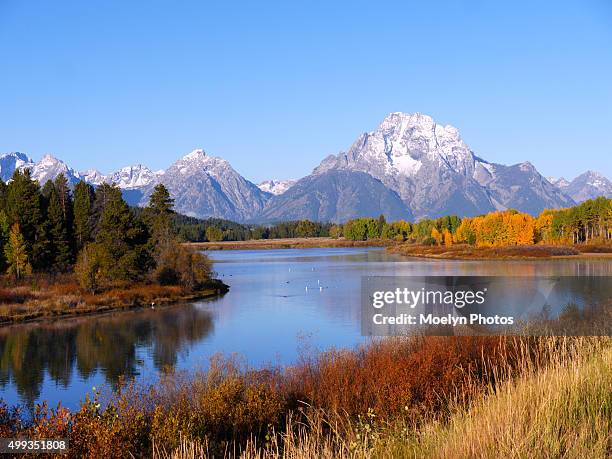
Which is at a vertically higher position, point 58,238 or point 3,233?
point 3,233

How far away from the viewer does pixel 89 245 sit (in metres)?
54.1

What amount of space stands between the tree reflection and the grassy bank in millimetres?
10433

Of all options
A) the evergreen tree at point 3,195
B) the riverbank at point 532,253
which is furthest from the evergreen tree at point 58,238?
the riverbank at point 532,253

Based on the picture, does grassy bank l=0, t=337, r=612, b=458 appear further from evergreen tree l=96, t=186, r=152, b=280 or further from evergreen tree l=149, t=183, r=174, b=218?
evergreen tree l=149, t=183, r=174, b=218

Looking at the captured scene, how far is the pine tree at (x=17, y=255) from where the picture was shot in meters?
53.6

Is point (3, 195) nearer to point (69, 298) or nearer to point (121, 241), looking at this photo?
point (121, 241)

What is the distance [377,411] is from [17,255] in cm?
4911

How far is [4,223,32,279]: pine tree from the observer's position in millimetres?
53562

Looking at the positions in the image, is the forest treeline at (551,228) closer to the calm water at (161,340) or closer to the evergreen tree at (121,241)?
the calm water at (161,340)

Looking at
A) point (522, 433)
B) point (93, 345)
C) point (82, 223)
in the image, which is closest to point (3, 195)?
point (82, 223)

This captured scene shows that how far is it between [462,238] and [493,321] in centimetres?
13688

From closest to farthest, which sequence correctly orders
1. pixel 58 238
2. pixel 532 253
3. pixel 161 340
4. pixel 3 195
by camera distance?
pixel 161 340 → pixel 58 238 → pixel 3 195 → pixel 532 253

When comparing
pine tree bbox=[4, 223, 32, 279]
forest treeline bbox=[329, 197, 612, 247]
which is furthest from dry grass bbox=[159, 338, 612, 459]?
forest treeline bbox=[329, 197, 612, 247]

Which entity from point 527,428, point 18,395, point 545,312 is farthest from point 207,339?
point 527,428
